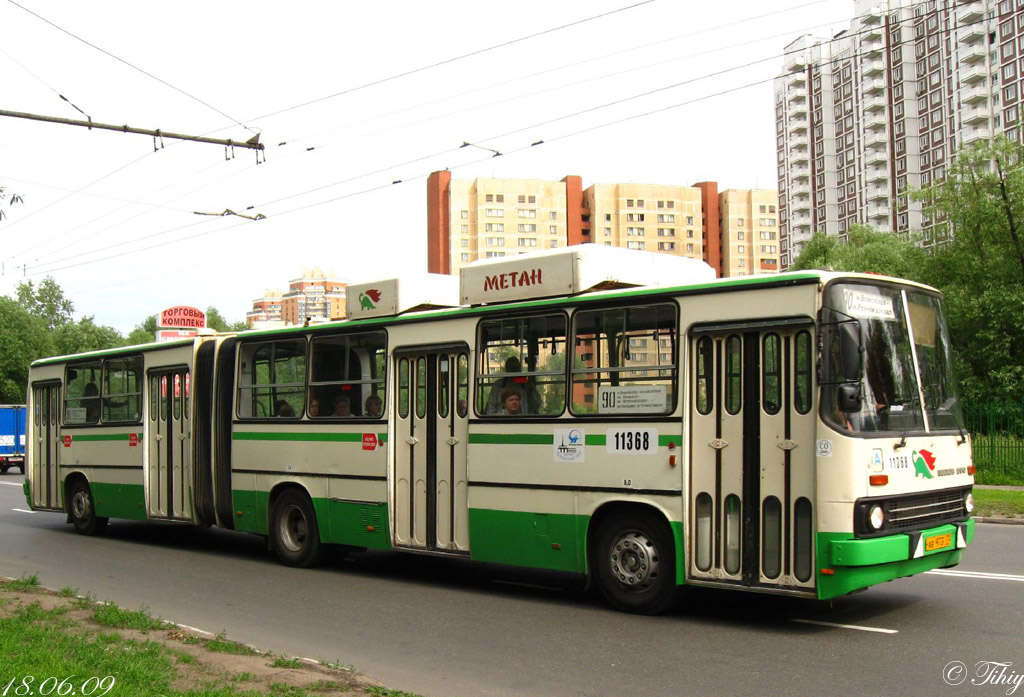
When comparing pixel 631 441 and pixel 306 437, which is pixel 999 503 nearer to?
pixel 631 441

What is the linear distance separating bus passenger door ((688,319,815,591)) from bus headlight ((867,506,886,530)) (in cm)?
44

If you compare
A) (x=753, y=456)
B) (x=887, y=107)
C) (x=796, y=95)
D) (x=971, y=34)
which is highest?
(x=796, y=95)

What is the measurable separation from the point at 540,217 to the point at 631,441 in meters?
54.5

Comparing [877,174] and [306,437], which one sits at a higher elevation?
[877,174]

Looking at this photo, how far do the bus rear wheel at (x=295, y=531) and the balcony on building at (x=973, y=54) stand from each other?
102 m

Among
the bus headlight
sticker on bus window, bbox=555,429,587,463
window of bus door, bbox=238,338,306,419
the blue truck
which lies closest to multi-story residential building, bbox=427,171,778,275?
the blue truck

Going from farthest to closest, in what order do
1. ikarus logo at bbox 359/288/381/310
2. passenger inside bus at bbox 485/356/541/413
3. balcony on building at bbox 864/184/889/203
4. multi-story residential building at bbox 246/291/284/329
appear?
multi-story residential building at bbox 246/291/284/329
balcony on building at bbox 864/184/889/203
ikarus logo at bbox 359/288/381/310
passenger inside bus at bbox 485/356/541/413

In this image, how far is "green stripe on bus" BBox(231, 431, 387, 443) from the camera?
1179 centimetres

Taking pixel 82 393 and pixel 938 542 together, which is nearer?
pixel 938 542

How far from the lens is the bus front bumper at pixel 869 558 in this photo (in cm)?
764

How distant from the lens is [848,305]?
26.7ft

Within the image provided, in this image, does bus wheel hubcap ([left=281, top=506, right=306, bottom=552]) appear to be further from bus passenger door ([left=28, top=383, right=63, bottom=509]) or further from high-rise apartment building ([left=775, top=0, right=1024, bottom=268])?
high-rise apartment building ([left=775, top=0, right=1024, bottom=268])

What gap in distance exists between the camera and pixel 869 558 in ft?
25.2

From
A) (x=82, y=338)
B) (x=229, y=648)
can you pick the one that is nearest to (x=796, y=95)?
(x=82, y=338)
